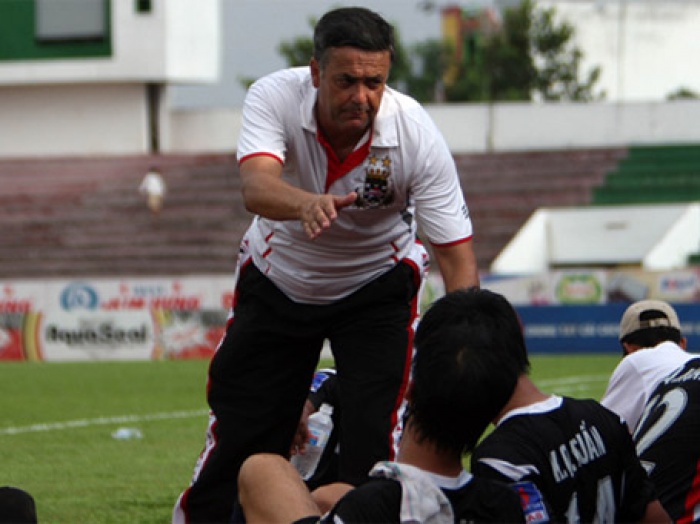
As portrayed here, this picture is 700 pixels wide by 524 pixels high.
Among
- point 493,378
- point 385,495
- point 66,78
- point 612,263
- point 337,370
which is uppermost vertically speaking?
point 493,378

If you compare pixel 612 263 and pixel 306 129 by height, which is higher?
pixel 306 129

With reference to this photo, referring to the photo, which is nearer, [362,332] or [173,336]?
[362,332]

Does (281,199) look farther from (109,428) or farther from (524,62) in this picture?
(524,62)

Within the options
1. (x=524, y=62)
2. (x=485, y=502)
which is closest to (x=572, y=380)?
(x=485, y=502)

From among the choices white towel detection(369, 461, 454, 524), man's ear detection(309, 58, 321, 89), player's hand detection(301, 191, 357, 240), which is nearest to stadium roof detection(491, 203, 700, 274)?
man's ear detection(309, 58, 321, 89)

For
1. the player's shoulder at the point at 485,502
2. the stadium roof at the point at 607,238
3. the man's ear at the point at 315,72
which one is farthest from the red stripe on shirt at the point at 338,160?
the stadium roof at the point at 607,238

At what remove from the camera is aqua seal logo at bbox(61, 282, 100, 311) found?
25344 millimetres

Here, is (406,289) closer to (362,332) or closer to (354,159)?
(362,332)

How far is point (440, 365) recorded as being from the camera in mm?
3922

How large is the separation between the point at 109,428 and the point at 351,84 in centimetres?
787

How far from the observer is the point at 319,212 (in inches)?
197

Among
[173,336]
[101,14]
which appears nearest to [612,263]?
[173,336]

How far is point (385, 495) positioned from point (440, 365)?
1.19 ft

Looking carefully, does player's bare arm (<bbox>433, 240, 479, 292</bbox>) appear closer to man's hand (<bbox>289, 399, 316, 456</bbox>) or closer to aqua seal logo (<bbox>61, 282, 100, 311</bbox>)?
man's hand (<bbox>289, 399, 316, 456</bbox>)
